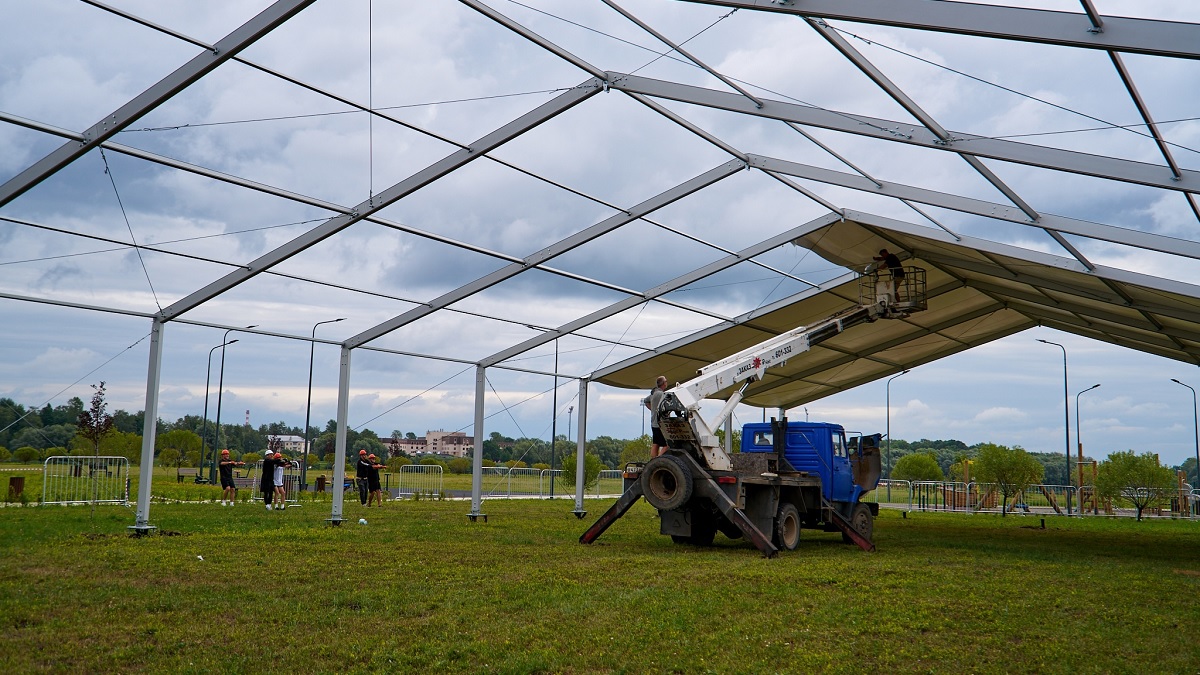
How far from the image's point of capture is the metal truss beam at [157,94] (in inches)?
374

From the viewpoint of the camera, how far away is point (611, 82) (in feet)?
39.5

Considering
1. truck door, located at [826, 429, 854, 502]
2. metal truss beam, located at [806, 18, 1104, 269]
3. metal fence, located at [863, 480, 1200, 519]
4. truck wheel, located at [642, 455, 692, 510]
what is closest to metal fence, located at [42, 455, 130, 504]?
truck wheel, located at [642, 455, 692, 510]

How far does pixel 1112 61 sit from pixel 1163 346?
1541cm

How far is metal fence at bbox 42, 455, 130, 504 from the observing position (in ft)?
71.5

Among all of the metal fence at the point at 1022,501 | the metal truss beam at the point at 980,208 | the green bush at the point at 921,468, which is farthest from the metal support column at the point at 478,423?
the green bush at the point at 921,468

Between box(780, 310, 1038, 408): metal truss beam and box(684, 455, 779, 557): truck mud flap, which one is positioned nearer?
box(684, 455, 779, 557): truck mud flap

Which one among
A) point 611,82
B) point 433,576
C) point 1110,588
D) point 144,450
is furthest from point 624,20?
point 144,450

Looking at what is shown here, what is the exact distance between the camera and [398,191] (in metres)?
13.7

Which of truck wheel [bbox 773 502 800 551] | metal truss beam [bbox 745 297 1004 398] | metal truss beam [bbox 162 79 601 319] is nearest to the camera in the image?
metal truss beam [bbox 162 79 601 319]

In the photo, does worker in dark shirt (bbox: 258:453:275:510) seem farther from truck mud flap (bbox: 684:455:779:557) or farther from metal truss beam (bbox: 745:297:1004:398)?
truck mud flap (bbox: 684:455:779:557)

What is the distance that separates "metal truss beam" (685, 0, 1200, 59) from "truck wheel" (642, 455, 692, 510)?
26.5 ft

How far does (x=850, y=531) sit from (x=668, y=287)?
6.42m

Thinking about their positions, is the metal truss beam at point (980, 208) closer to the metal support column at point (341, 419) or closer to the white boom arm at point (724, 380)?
the white boom arm at point (724, 380)

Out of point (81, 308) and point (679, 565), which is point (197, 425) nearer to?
point (81, 308)
